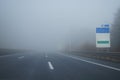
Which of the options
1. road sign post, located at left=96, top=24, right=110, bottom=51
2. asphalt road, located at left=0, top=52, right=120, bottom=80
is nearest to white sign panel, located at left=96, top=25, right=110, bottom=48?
road sign post, located at left=96, top=24, right=110, bottom=51

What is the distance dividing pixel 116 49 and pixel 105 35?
18.0m

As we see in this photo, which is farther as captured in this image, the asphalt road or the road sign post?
the road sign post

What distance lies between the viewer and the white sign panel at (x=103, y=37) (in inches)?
944

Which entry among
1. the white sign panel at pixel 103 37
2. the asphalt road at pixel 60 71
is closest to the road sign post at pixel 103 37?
the white sign panel at pixel 103 37

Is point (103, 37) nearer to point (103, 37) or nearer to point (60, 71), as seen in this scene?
point (103, 37)

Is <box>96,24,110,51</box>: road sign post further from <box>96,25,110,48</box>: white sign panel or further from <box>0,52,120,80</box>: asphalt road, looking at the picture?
<box>0,52,120,80</box>: asphalt road

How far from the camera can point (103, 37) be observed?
24.5m

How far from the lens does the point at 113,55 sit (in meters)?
18.7

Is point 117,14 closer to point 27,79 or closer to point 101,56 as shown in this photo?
point 101,56

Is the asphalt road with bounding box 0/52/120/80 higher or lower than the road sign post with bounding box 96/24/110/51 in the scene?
lower

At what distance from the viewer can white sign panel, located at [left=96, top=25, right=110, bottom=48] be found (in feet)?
78.6

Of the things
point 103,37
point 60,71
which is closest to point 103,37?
point 103,37

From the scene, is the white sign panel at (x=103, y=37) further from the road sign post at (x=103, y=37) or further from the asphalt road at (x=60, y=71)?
the asphalt road at (x=60, y=71)

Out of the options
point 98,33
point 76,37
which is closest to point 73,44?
point 76,37
